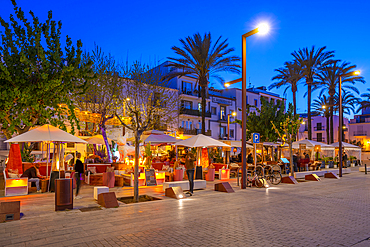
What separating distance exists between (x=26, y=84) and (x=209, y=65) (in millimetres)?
17414

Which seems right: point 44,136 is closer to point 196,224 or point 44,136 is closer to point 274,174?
point 196,224

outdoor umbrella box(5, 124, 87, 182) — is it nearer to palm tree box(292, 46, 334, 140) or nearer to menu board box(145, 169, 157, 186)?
menu board box(145, 169, 157, 186)

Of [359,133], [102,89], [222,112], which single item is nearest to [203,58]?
[102,89]

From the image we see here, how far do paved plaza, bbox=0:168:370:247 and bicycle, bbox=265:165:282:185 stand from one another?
16.3 feet

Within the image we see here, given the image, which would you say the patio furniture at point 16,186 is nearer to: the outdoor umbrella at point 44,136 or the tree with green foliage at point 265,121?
the outdoor umbrella at point 44,136

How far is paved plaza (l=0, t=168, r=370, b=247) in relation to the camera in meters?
5.70

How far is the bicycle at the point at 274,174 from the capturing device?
15477 millimetres

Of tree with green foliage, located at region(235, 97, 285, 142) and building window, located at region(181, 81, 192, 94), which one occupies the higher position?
building window, located at region(181, 81, 192, 94)

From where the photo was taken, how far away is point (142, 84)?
27391mm

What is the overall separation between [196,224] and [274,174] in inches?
386

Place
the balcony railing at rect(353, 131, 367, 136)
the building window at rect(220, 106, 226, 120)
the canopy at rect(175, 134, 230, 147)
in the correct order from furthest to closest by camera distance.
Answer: the balcony railing at rect(353, 131, 367, 136) < the building window at rect(220, 106, 226, 120) < the canopy at rect(175, 134, 230, 147)

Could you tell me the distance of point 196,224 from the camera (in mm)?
6957

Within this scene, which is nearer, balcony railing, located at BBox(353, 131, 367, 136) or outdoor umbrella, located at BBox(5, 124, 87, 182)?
outdoor umbrella, located at BBox(5, 124, 87, 182)


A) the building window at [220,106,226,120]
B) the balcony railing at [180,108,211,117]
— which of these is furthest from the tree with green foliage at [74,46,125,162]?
the building window at [220,106,226,120]
